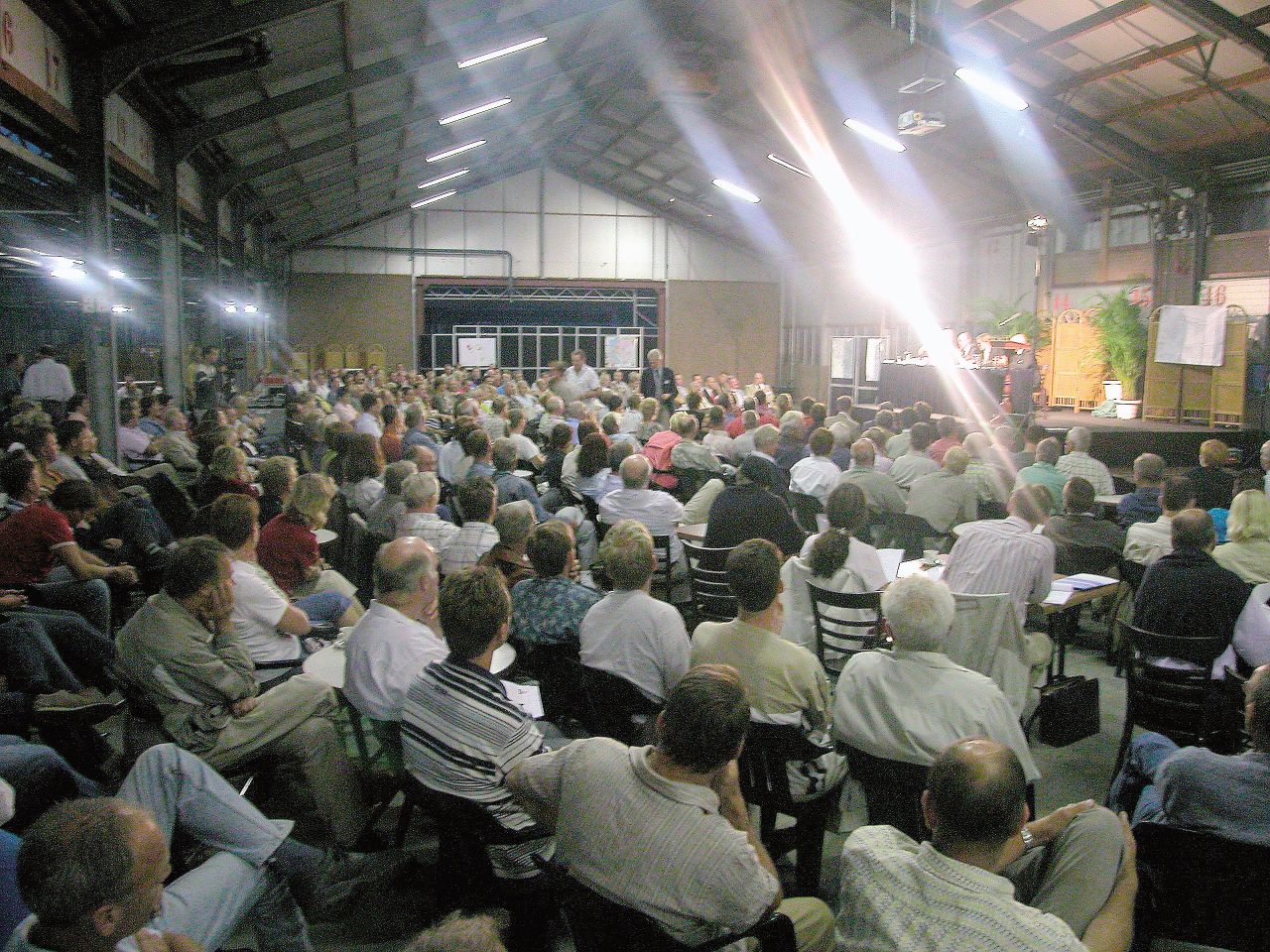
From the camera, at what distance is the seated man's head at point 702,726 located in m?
1.74

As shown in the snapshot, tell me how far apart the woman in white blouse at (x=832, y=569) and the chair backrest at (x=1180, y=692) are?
3.43 feet

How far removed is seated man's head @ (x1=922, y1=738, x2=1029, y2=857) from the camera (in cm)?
157

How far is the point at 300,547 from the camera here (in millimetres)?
4223

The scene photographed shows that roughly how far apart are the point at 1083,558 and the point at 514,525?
3.19 m

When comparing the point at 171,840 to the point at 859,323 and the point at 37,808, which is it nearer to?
the point at 37,808

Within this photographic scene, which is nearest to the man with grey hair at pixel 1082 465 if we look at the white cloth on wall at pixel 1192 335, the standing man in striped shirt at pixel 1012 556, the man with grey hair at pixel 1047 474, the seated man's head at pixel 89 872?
the man with grey hair at pixel 1047 474

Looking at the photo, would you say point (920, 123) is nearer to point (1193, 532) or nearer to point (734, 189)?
point (1193, 532)

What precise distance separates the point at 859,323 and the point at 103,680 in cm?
1781

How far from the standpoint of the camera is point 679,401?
1171cm

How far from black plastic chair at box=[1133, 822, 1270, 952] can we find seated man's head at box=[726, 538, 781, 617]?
1142mm

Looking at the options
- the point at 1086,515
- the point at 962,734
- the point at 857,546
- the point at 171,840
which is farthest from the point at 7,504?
the point at 1086,515

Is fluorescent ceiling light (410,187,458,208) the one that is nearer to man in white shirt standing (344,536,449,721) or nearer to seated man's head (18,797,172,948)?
man in white shirt standing (344,536,449,721)

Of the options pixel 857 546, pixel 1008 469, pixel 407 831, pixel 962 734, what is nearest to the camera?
pixel 962 734

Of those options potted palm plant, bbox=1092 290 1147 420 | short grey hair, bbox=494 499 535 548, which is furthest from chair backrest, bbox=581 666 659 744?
potted palm plant, bbox=1092 290 1147 420
